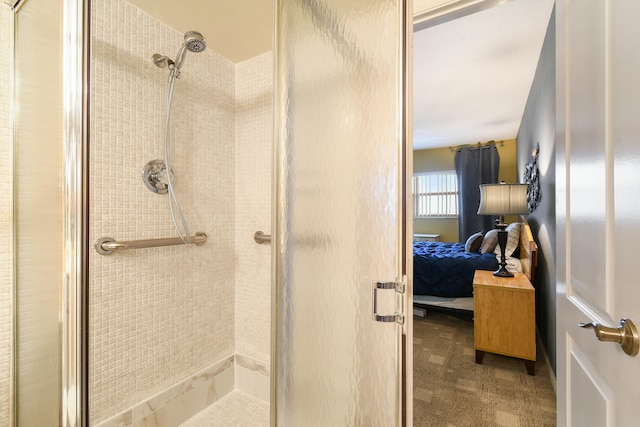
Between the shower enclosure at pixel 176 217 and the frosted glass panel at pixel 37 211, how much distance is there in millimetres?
12

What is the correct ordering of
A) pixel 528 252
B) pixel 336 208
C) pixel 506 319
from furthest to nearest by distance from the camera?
pixel 528 252 < pixel 506 319 < pixel 336 208

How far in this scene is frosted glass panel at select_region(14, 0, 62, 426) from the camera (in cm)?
85

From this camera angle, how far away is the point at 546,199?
7.48ft

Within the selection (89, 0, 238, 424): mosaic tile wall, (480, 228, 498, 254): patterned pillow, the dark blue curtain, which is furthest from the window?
(89, 0, 238, 424): mosaic tile wall

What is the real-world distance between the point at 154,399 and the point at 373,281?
1.48m

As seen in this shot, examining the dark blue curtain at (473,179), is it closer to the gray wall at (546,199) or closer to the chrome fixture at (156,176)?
the gray wall at (546,199)

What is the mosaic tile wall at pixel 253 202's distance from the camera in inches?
71.8

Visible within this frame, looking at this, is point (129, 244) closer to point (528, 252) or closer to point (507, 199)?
point (507, 199)

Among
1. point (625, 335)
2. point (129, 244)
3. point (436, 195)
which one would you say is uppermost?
point (436, 195)

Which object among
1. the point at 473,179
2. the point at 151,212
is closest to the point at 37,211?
the point at 151,212

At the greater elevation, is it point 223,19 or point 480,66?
point 480,66

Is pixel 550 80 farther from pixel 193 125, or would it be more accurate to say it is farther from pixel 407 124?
pixel 193 125

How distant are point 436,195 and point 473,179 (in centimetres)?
85

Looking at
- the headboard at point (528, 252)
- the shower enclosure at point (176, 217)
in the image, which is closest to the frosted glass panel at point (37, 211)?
the shower enclosure at point (176, 217)
